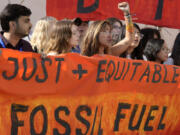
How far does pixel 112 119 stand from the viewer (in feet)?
13.7

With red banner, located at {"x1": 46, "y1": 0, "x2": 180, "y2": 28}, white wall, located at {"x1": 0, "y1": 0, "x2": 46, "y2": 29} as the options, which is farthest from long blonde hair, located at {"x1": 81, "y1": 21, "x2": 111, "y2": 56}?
white wall, located at {"x1": 0, "y1": 0, "x2": 46, "y2": 29}

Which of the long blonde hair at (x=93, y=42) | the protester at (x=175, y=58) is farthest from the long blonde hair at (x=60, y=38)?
the protester at (x=175, y=58)

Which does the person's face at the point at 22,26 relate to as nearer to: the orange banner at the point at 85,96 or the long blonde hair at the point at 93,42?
the orange banner at the point at 85,96

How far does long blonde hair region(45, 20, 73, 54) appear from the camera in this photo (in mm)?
4352

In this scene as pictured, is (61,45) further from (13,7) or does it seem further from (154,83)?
(154,83)

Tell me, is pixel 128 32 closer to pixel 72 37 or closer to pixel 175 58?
pixel 72 37

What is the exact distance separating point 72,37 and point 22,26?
0.53 metres

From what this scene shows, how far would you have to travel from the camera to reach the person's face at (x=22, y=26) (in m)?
4.15

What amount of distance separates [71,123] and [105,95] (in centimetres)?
45

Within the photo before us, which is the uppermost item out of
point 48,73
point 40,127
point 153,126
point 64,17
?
point 64,17

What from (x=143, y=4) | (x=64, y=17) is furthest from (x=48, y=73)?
(x=143, y=4)

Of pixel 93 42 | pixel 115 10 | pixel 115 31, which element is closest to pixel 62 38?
pixel 93 42

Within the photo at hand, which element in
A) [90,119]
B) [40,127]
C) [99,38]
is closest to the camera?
[40,127]

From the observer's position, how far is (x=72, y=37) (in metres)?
4.43
